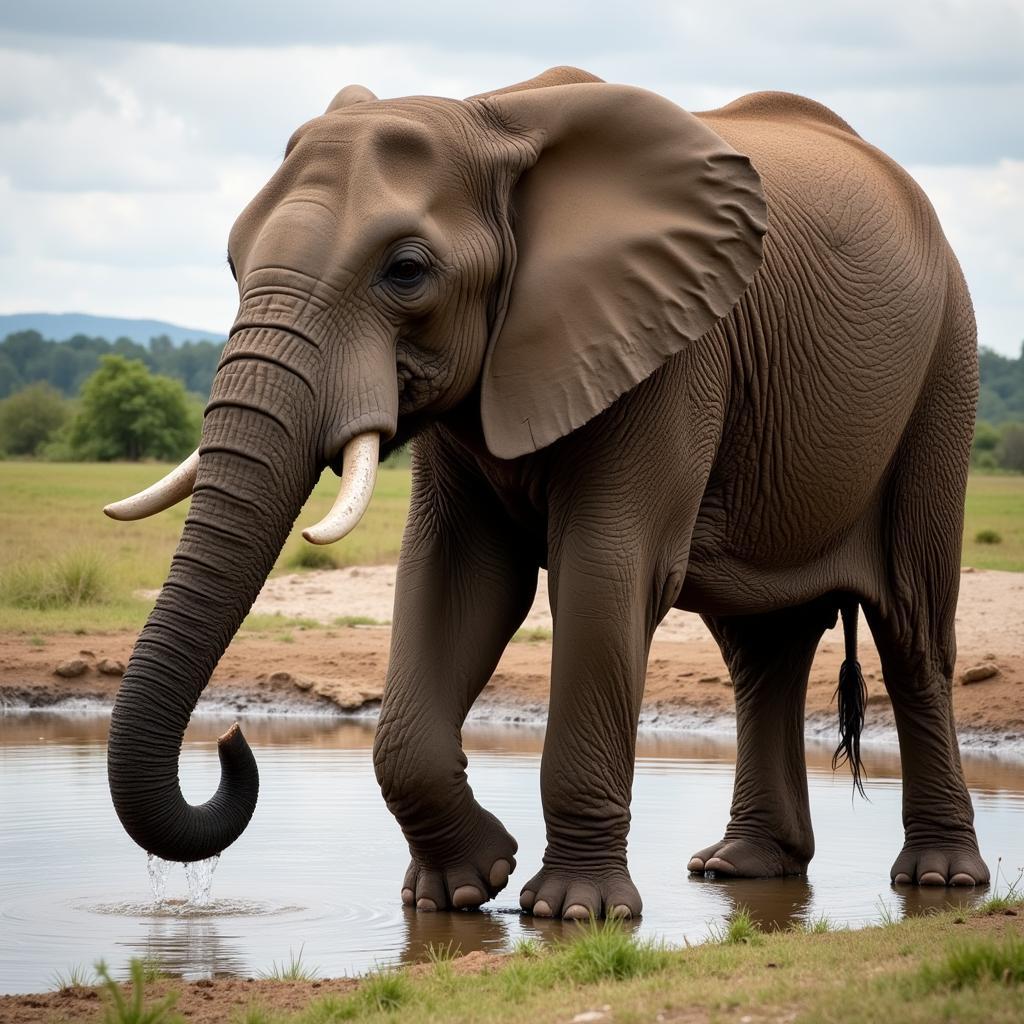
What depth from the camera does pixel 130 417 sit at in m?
75.1

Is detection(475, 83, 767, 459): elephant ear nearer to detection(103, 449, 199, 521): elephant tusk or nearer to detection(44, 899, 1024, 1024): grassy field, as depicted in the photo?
detection(103, 449, 199, 521): elephant tusk

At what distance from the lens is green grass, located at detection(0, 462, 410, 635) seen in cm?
1728

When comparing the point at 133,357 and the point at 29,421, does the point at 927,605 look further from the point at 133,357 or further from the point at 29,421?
the point at 133,357

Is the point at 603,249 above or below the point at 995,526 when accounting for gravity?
below

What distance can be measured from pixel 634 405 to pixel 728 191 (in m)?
0.79

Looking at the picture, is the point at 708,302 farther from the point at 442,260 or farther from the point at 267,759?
the point at 267,759

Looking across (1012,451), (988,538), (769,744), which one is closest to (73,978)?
(769,744)

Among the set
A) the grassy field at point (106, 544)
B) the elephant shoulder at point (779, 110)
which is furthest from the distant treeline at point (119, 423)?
the elephant shoulder at point (779, 110)

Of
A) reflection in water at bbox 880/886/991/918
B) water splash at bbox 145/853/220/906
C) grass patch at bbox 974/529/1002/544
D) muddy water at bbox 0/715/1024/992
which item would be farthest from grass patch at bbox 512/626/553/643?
grass patch at bbox 974/529/1002/544

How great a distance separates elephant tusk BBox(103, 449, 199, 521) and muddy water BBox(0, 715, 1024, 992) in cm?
138

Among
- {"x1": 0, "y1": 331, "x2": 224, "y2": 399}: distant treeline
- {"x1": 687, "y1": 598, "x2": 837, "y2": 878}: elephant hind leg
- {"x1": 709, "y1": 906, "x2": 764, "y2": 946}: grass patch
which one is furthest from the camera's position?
{"x1": 0, "y1": 331, "x2": 224, "y2": 399}: distant treeline

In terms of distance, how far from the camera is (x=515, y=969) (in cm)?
537

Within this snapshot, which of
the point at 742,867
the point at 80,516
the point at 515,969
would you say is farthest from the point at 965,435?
the point at 80,516

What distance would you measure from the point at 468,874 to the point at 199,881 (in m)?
1.01
